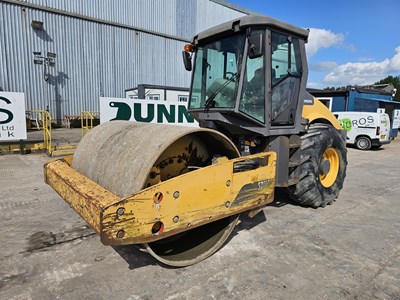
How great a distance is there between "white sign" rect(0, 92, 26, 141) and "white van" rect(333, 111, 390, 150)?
12.6 m

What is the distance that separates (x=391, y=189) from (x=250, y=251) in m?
4.49

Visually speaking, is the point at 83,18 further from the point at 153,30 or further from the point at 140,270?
the point at 140,270

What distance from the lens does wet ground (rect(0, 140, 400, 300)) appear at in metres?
2.55

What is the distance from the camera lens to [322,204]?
15.3ft

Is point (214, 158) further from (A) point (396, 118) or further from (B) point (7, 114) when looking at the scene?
(A) point (396, 118)

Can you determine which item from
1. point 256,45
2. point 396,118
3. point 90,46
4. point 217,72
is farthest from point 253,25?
point 90,46

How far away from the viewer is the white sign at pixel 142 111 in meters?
9.06

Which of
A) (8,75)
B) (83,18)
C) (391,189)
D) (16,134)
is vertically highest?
(83,18)

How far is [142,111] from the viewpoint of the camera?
9.72 m

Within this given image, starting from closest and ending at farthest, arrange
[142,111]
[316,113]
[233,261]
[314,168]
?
1. [233,261]
2. [314,168]
3. [316,113]
4. [142,111]

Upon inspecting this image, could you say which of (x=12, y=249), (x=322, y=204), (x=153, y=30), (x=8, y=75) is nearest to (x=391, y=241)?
(x=322, y=204)

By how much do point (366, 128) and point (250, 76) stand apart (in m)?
11.4

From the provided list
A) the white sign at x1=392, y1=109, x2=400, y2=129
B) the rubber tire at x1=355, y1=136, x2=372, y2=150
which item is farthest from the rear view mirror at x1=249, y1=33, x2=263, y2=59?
the white sign at x1=392, y1=109, x2=400, y2=129

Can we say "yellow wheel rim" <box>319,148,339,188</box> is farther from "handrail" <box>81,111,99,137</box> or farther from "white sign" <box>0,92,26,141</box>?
"white sign" <box>0,92,26,141</box>
